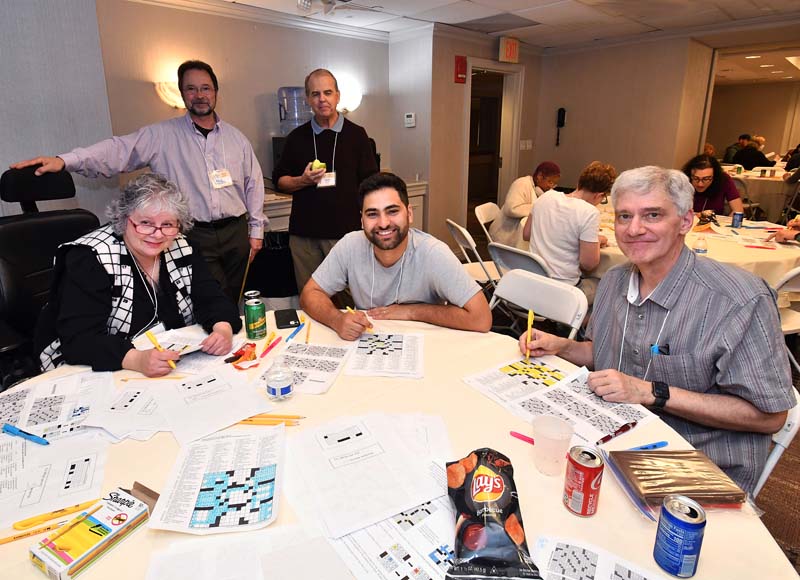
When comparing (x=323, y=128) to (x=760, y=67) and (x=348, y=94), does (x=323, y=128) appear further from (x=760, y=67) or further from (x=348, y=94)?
(x=760, y=67)

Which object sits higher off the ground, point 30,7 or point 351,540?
point 30,7

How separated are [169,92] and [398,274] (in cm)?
312

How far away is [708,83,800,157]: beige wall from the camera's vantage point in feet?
40.8

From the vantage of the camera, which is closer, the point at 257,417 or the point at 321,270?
the point at 257,417

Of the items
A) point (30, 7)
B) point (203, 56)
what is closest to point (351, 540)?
point (30, 7)

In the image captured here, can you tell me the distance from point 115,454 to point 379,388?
0.67m

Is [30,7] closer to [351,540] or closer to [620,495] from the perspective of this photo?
[351,540]

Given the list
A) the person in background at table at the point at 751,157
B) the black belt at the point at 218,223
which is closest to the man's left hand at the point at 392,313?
the black belt at the point at 218,223

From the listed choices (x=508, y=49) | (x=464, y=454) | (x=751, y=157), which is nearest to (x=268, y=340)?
(x=464, y=454)

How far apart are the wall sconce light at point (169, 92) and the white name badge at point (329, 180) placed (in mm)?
1878

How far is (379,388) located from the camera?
140cm

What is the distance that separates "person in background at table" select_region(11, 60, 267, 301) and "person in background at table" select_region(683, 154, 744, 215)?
3584mm

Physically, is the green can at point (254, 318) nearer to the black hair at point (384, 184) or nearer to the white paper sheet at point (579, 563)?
the black hair at point (384, 184)

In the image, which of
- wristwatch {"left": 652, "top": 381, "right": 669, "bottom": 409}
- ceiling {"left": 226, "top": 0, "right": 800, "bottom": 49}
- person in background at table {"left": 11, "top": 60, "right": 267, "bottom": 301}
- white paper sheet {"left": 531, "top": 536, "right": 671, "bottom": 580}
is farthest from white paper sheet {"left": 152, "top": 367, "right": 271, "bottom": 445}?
ceiling {"left": 226, "top": 0, "right": 800, "bottom": 49}
